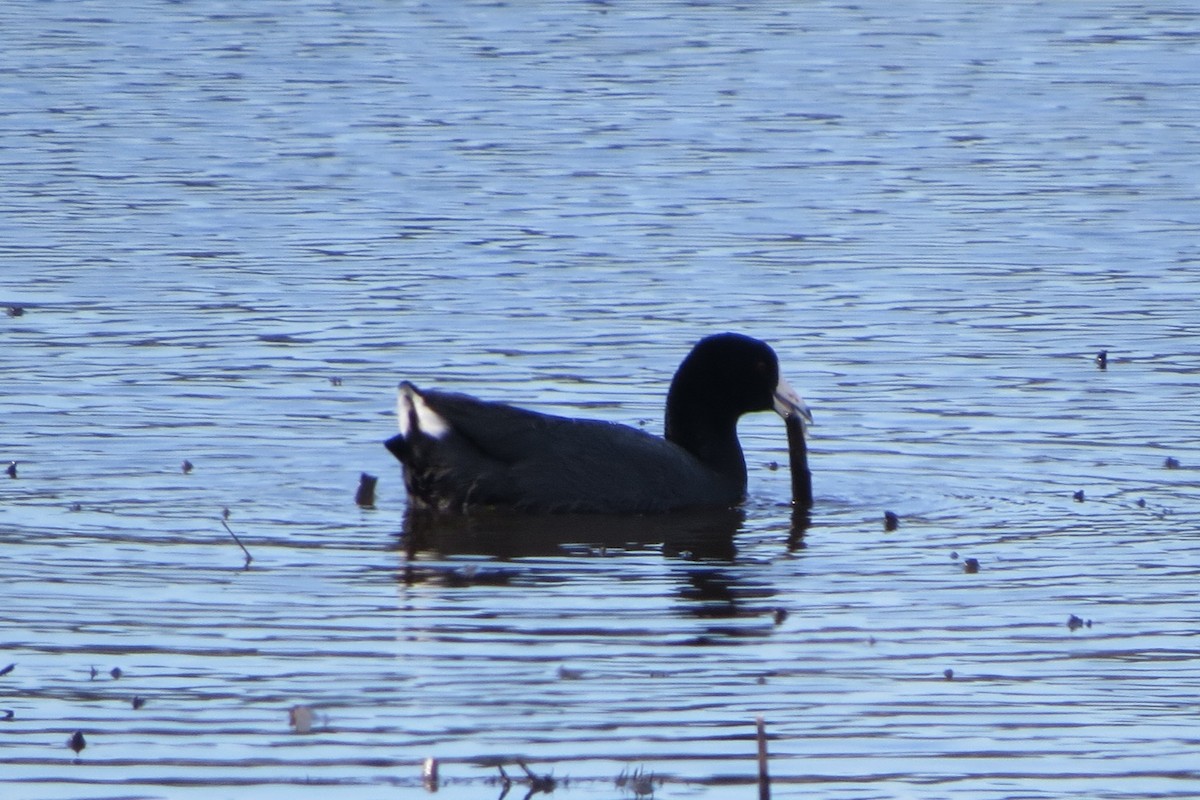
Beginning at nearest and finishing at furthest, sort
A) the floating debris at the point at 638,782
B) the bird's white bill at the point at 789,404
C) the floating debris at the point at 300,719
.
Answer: the floating debris at the point at 638,782, the floating debris at the point at 300,719, the bird's white bill at the point at 789,404

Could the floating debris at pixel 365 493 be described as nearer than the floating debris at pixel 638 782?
No

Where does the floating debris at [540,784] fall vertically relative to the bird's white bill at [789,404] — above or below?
above

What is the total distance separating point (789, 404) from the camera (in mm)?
12094

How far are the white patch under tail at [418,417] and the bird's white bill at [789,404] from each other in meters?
1.84

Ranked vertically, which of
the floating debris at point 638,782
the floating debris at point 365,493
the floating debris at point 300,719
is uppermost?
the floating debris at point 638,782

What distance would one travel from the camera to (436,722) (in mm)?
7605

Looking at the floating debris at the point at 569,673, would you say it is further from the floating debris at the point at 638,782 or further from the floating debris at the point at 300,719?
the floating debris at the point at 638,782

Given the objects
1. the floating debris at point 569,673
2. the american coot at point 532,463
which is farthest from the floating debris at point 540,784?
the american coot at point 532,463

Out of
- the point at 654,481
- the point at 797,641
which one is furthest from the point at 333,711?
the point at 654,481

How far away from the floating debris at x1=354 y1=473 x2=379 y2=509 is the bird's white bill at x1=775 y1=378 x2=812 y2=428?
2.09 metres

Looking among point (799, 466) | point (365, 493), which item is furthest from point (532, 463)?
point (799, 466)

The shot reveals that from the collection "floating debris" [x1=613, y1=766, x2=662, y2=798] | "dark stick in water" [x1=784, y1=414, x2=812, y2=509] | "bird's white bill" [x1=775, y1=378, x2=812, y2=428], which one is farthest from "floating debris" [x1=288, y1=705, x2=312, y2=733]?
"bird's white bill" [x1=775, y1=378, x2=812, y2=428]

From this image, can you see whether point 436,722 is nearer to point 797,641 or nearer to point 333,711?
point 333,711

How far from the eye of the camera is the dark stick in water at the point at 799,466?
11.8 metres
